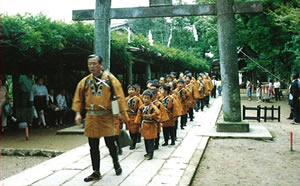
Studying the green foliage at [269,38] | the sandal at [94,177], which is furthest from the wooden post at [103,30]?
the green foliage at [269,38]

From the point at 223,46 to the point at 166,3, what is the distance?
6.84 feet

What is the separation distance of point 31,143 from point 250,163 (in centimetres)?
592

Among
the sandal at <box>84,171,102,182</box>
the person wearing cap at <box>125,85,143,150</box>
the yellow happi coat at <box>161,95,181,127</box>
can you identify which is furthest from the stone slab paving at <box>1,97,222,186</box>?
the yellow happi coat at <box>161,95,181,127</box>

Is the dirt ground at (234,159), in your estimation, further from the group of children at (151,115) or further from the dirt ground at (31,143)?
the group of children at (151,115)

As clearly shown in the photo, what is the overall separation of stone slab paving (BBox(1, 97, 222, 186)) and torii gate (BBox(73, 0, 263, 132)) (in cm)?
193

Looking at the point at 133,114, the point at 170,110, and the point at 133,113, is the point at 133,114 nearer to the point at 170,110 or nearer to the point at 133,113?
the point at 133,113

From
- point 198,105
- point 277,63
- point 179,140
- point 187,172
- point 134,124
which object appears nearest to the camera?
point 187,172

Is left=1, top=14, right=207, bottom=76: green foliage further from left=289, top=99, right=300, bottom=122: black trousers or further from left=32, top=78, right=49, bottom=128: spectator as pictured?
left=289, top=99, right=300, bottom=122: black trousers

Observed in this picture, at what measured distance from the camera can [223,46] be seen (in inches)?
342

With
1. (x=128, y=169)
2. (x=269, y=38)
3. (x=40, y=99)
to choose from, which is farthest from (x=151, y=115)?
(x=269, y=38)

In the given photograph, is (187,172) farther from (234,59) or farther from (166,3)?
(166,3)

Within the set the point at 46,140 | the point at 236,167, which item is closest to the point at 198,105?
the point at 46,140

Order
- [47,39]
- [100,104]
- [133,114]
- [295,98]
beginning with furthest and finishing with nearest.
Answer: [295,98] < [47,39] < [133,114] < [100,104]

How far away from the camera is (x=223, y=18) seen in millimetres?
8586
